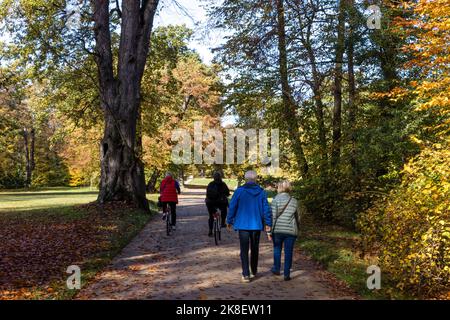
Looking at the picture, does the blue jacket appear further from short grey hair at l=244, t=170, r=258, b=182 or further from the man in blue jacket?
short grey hair at l=244, t=170, r=258, b=182

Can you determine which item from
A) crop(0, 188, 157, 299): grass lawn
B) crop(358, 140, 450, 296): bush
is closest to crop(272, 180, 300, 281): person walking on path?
crop(358, 140, 450, 296): bush

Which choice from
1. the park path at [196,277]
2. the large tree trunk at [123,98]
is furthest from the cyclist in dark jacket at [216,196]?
the large tree trunk at [123,98]

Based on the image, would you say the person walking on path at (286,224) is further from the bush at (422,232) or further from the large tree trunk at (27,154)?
the large tree trunk at (27,154)

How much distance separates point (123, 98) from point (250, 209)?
1261 centimetres

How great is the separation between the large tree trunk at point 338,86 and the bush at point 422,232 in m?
7.34

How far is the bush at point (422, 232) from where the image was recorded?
632 centimetres

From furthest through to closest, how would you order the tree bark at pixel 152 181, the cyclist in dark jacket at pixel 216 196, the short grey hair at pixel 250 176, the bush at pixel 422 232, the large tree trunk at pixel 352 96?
the tree bark at pixel 152 181, the large tree trunk at pixel 352 96, the cyclist in dark jacket at pixel 216 196, the short grey hair at pixel 250 176, the bush at pixel 422 232

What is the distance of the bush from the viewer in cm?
632

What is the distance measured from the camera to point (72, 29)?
67.8ft

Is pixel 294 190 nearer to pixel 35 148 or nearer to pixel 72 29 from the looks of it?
pixel 72 29

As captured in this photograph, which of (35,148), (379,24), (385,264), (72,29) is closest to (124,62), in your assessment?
(72,29)

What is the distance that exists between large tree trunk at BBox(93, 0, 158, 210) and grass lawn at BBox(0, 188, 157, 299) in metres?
1.13

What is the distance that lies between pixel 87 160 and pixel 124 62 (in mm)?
26642

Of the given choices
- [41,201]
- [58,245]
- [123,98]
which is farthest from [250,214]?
[41,201]
